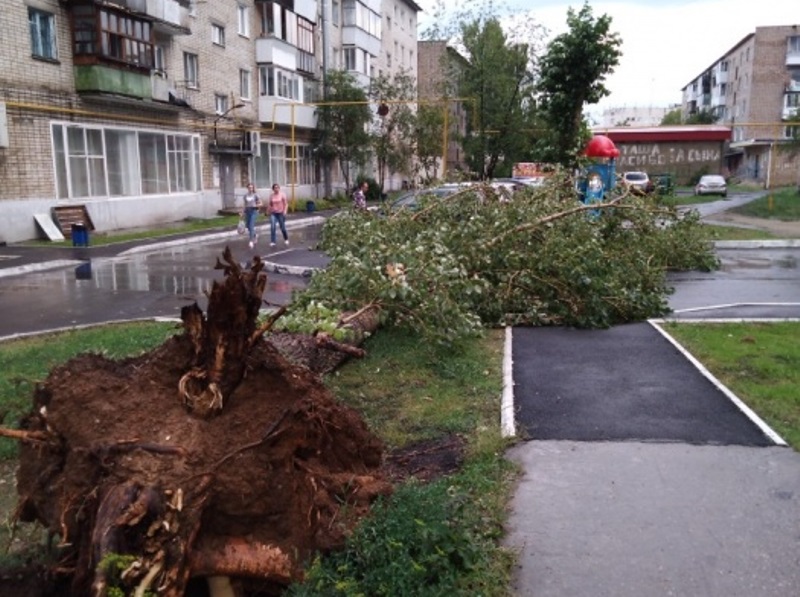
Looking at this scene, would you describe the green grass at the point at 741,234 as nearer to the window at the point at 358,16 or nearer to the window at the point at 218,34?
the window at the point at 218,34

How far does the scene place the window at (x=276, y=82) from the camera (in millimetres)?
34656

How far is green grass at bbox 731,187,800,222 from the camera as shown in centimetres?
2859

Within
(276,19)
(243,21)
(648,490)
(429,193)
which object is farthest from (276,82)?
(648,490)

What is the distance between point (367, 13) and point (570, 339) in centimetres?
4153

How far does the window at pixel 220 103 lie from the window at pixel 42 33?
9693 mm

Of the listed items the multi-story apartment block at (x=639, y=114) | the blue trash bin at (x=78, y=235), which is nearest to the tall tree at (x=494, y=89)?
the blue trash bin at (x=78, y=235)

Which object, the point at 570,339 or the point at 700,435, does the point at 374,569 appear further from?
the point at 570,339

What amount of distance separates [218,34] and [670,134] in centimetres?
3079

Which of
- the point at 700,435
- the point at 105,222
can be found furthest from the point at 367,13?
the point at 700,435

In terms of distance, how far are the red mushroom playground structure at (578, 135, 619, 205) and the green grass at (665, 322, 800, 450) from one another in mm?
4890

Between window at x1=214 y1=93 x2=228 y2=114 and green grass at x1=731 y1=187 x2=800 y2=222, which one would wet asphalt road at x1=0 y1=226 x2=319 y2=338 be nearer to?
window at x1=214 y1=93 x2=228 y2=114

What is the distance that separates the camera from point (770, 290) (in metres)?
12.4

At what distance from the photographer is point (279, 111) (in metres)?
35.2

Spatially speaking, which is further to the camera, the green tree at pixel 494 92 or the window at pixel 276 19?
the green tree at pixel 494 92
